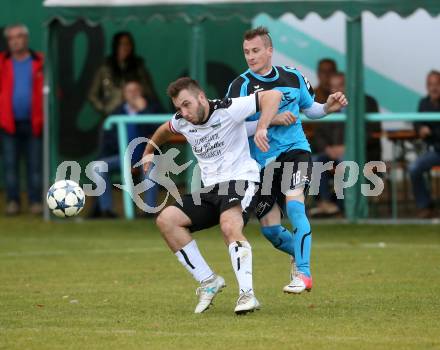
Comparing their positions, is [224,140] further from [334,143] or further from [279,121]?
[334,143]

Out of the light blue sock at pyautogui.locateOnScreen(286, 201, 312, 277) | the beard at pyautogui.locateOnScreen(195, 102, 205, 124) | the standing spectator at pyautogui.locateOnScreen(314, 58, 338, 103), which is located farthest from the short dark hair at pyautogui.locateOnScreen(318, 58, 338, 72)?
the beard at pyautogui.locateOnScreen(195, 102, 205, 124)

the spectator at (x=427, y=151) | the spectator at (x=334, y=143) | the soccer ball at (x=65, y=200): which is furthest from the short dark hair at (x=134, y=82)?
the soccer ball at (x=65, y=200)

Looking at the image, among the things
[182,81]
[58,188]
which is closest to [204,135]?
[182,81]

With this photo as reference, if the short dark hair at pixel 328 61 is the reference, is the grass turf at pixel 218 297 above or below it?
below

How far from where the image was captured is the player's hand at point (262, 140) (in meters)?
8.52

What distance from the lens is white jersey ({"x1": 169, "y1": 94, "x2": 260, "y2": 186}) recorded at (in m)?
8.82

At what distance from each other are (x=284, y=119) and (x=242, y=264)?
1282 mm

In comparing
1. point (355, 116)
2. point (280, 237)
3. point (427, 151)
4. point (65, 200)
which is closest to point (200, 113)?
point (280, 237)

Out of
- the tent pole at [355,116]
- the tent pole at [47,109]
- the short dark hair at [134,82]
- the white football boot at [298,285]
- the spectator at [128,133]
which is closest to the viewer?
the white football boot at [298,285]

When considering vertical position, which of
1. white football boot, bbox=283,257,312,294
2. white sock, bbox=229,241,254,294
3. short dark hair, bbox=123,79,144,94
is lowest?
white football boot, bbox=283,257,312,294

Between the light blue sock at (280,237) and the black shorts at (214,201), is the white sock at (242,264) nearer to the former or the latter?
the black shorts at (214,201)

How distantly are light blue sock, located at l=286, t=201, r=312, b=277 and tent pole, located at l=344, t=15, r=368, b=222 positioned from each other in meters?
7.36

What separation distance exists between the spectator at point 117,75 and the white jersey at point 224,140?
31.7ft

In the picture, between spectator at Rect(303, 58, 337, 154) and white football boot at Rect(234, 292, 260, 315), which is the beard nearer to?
white football boot at Rect(234, 292, 260, 315)
